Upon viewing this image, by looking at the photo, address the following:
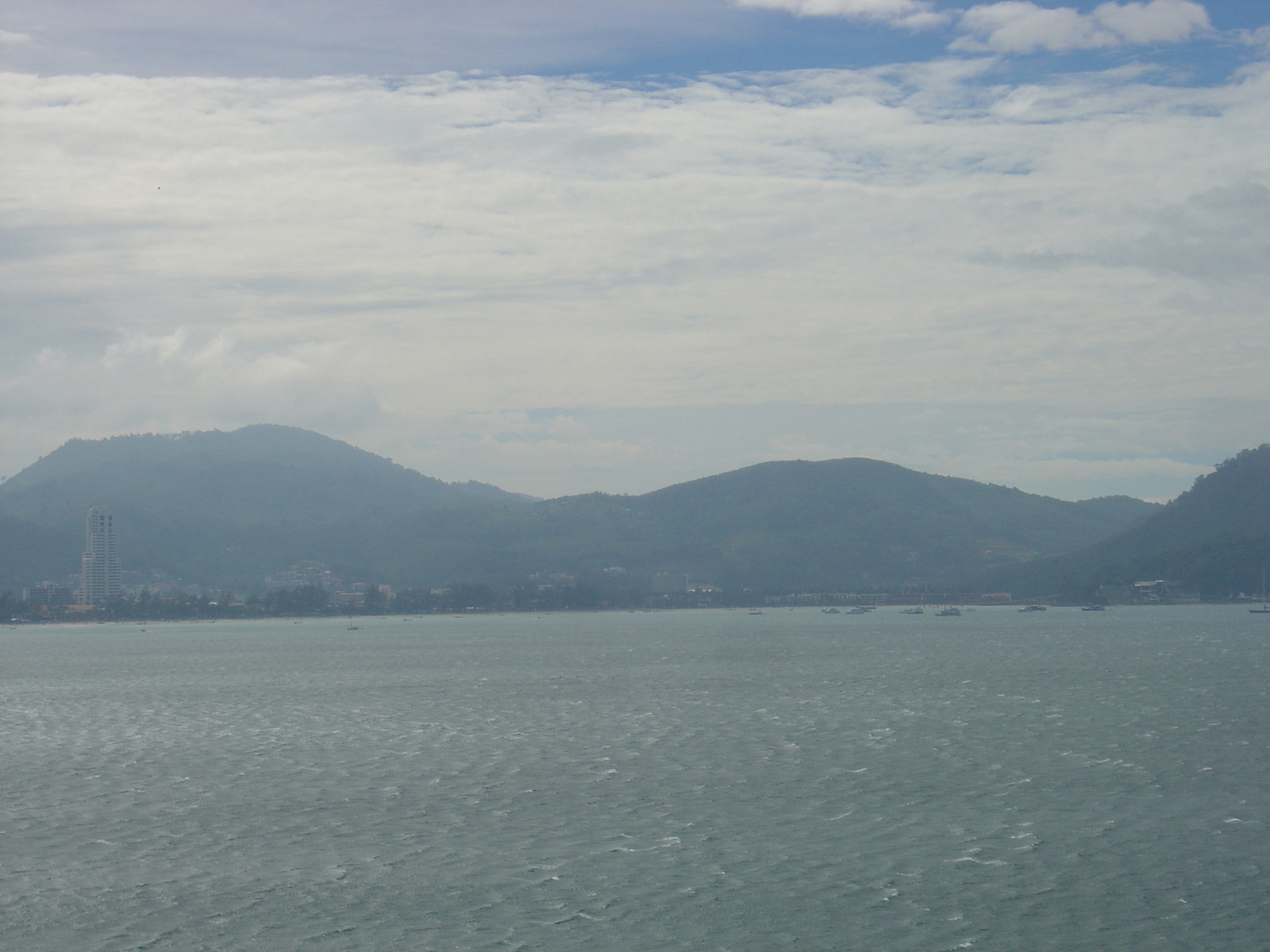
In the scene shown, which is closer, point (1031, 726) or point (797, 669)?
point (1031, 726)

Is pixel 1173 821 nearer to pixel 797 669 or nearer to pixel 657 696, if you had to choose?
pixel 657 696

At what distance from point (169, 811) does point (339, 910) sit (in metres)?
12.6

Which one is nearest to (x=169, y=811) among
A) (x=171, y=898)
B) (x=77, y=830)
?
(x=77, y=830)

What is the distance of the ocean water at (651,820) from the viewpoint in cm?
2336

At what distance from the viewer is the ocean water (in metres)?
23.4

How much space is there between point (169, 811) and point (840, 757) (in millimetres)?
21848

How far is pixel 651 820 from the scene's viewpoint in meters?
32.6

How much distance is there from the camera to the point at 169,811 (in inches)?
1363

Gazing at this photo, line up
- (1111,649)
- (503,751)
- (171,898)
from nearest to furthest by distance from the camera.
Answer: (171,898) → (503,751) → (1111,649)

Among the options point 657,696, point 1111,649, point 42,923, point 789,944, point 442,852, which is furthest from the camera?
point 1111,649

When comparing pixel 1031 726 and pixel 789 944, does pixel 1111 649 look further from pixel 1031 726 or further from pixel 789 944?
pixel 789 944

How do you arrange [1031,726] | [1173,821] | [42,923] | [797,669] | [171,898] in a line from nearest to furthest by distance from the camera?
[42,923] < [171,898] < [1173,821] < [1031,726] < [797,669]

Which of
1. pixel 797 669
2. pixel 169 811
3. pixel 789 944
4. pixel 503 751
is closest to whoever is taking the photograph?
pixel 789 944

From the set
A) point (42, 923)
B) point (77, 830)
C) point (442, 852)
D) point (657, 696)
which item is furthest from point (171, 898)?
point (657, 696)
